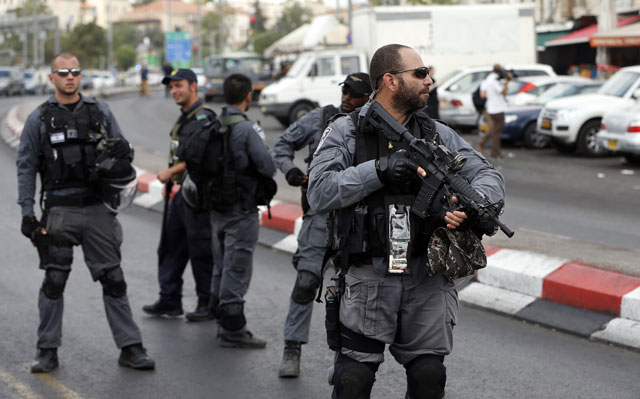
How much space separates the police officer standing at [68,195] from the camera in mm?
5973

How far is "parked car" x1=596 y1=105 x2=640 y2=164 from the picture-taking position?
1602cm

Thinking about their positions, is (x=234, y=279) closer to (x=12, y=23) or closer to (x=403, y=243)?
(x=403, y=243)

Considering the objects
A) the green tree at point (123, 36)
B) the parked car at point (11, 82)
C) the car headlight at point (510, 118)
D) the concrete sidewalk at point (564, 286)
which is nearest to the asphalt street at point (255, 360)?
the concrete sidewalk at point (564, 286)

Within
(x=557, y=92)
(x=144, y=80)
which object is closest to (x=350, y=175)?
(x=557, y=92)

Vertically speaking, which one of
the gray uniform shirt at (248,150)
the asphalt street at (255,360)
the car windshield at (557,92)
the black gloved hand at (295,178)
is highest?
the car windshield at (557,92)

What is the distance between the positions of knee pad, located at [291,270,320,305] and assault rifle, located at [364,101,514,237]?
207 cm

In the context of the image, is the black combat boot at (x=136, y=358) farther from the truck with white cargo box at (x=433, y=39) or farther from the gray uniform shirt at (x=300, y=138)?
the truck with white cargo box at (x=433, y=39)

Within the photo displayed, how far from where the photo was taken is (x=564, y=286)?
7340 millimetres

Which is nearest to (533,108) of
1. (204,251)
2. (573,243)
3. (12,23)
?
(573,243)

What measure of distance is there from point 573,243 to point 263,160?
3.88 metres

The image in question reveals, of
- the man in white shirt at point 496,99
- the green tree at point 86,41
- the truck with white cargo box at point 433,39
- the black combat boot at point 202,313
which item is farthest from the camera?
the green tree at point 86,41

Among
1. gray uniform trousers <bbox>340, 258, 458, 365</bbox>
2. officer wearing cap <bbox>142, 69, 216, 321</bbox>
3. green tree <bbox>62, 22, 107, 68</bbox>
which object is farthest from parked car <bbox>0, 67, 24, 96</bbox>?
gray uniform trousers <bbox>340, 258, 458, 365</bbox>

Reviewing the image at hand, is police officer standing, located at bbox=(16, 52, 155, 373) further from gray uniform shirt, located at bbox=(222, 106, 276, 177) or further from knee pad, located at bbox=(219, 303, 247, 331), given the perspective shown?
gray uniform shirt, located at bbox=(222, 106, 276, 177)

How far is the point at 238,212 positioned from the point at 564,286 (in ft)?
8.27
